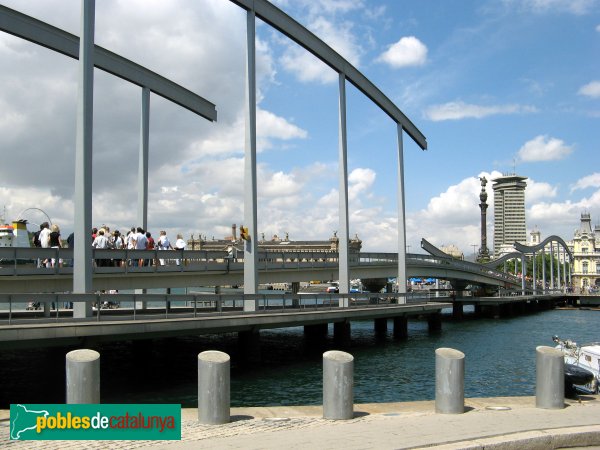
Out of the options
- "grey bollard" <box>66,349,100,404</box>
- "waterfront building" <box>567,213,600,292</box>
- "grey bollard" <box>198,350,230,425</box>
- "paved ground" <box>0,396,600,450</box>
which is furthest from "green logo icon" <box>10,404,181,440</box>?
"waterfront building" <box>567,213,600,292</box>

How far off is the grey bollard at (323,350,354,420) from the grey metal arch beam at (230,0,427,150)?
17.2 meters

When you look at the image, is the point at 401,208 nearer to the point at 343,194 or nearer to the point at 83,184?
the point at 343,194

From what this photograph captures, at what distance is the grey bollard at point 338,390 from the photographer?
959 cm

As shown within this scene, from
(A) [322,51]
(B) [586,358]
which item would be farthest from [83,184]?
(B) [586,358]

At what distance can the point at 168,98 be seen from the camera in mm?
27797

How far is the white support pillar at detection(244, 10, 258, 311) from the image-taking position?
2284 cm

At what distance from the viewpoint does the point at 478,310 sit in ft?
229

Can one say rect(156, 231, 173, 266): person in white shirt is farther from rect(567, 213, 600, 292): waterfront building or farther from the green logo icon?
rect(567, 213, 600, 292): waterfront building

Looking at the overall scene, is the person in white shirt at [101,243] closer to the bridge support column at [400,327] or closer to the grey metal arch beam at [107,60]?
the grey metal arch beam at [107,60]

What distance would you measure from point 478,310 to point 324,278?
39.3 m

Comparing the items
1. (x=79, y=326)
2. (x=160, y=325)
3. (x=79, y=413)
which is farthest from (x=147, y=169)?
(x=79, y=413)

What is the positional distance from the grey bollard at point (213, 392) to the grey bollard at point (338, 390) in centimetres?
158

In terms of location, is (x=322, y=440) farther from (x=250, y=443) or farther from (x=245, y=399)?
(x=245, y=399)

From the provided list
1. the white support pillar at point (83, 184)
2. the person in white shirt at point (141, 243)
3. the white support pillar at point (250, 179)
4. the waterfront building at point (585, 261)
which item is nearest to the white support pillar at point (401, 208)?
the white support pillar at point (250, 179)
